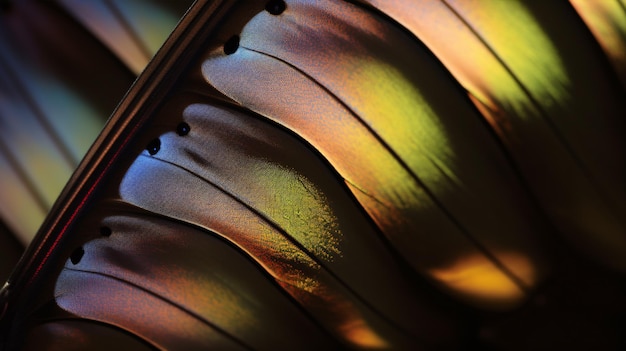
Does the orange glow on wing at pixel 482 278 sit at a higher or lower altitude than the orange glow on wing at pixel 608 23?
lower

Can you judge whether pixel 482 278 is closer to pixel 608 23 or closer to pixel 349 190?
pixel 349 190

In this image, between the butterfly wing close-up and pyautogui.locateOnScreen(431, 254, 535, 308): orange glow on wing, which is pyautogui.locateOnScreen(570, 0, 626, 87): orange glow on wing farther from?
pyautogui.locateOnScreen(431, 254, 535, 308): orange glow on wing

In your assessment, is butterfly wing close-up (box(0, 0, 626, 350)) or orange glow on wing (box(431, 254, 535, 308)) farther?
orange glow on wing (box(431, 254, 535, 308))

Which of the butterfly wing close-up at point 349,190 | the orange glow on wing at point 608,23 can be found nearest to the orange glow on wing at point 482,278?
the butterfly wing close-up at point 349,190

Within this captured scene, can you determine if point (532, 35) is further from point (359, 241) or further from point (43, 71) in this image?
point (43, 71)

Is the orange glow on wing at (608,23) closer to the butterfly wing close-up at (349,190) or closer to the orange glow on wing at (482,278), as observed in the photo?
the butterfly wing close-up at (349,190)

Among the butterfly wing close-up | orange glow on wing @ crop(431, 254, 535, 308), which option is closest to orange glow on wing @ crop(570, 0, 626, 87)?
the butterfly wing close-up

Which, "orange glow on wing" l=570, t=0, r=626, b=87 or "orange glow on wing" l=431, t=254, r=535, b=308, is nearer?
"orange glow on wing" l=570, t=0, r=626, b=87

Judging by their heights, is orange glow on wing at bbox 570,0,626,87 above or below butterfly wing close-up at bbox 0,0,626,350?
above
